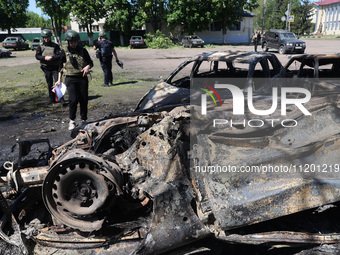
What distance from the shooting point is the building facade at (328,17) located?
55869 millimetres

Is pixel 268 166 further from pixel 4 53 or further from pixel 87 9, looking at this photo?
pixel 87 9

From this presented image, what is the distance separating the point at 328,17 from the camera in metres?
59.8

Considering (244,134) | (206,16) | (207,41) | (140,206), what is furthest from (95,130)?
(207,41)

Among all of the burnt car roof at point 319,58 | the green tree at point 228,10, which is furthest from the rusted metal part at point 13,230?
the green tree at point 228,10

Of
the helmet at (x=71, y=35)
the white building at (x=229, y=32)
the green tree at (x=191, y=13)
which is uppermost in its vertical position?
the green tree at (x=191, y=13)

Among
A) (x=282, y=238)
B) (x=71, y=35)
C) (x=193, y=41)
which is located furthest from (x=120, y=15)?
(x=282, y=238)

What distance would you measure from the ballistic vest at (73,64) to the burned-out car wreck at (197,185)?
112 inches

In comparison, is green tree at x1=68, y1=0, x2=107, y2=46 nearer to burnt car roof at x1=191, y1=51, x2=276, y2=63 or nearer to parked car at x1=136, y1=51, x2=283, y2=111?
parked car at x1=136, y1=51, x2=283, y2=111

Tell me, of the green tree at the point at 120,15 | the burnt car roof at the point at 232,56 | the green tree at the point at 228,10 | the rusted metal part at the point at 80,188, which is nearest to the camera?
the rusted metal part at the point at 80,188

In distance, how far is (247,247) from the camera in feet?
8.96

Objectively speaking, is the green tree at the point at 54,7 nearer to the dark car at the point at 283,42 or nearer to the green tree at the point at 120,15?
the green tree at the point at 120,15

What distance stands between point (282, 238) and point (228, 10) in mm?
33839

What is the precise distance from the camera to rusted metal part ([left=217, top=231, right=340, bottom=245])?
2.28 m

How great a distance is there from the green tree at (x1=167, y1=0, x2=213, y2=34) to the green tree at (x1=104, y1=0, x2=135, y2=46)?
460 centimetres
